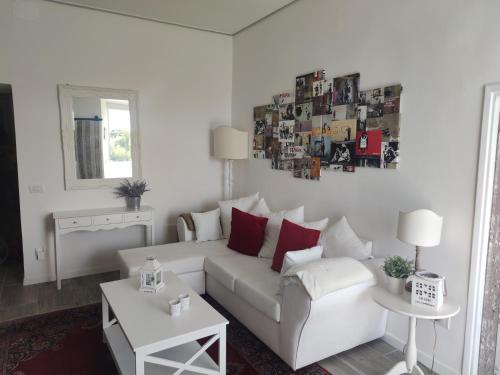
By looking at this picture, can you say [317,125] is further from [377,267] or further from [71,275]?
[71,275]

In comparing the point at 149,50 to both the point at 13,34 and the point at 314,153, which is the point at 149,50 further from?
the point at 314,153

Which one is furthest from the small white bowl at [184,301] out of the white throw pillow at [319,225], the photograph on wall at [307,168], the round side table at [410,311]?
the photograph on wall at [307,168]

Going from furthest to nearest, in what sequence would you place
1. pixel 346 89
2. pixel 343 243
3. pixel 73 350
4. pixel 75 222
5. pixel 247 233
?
pixel 75 222, pixel 247 233, pixel 346 89, pixel 343 243, pixel 73 350

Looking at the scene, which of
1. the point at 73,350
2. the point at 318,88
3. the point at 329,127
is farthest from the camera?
the point at 318,88

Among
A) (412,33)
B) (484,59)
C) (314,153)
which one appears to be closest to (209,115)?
(314,153)

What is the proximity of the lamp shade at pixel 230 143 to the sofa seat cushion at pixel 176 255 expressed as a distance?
46.9 inches

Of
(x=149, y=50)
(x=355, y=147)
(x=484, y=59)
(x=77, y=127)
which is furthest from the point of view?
(x=149, y=50)

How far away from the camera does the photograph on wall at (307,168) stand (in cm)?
358

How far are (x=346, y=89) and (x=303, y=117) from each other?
2.02 feet

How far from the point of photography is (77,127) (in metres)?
4.05

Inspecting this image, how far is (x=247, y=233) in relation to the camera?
3.64m

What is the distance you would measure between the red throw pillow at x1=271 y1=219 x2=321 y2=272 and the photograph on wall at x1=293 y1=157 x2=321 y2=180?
67 centimetres

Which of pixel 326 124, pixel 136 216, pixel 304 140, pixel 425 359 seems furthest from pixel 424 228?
pixel 136 216

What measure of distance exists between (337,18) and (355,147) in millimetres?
1205
